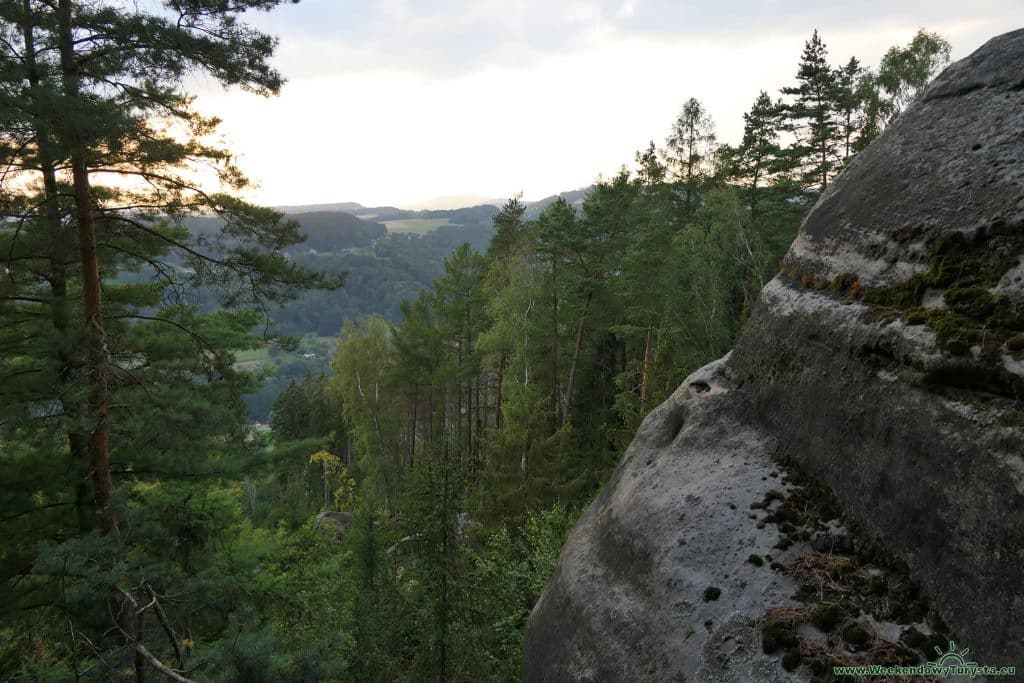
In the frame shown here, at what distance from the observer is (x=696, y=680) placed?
385 cm

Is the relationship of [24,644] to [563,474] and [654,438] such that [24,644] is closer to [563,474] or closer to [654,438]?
[654,438]

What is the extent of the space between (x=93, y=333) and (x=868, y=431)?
994cm

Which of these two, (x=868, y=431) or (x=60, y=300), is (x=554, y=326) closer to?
(x=60, y=300)

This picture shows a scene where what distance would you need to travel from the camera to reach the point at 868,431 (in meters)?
4.07

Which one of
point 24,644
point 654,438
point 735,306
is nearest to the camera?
point 654,438

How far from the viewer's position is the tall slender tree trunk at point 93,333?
7816 mm

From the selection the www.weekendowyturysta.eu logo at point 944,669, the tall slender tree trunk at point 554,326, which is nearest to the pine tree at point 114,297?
the www.weekendowyturysta.eu logo at point 944,669

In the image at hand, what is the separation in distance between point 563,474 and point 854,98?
2294cm

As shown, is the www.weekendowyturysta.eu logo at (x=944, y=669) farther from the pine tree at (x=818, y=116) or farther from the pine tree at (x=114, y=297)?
the pine tree at (x=818, y=116)

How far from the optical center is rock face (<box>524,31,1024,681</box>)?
3.22 metres

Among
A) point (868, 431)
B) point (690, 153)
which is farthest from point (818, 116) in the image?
point (868, 431)

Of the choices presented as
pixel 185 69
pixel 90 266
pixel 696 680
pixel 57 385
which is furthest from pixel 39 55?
pixel 696 680

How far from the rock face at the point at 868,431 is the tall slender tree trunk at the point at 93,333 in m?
6.92

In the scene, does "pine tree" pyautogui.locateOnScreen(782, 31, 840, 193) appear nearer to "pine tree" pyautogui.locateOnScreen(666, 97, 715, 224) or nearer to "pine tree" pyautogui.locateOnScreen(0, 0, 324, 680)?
"pine tree" pyautogui.locateOnScreen(666, 97, 715, 224)
